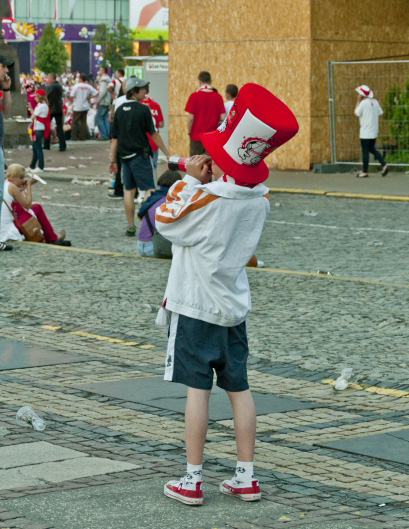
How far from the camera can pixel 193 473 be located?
182 inches

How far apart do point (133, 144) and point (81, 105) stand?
65.1ft

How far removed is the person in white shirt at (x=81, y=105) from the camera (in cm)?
3244

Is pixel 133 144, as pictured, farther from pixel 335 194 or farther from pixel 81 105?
pixel 81 105

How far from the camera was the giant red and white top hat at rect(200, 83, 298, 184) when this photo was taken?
4551 mm

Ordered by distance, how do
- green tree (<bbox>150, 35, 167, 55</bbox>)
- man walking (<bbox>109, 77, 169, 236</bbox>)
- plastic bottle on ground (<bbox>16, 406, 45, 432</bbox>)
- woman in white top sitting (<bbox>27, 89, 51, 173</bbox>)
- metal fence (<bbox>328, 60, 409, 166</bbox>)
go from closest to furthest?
plastic bottle on ground (<bbox>16, 406, 45, 432</bbox>) → man walking (<bbox>109, 77, 169, 236</bbox>) → metal fence (<bbox>328, 60, 409, 166</bbox>) → woman in white top sitting (<bbox>27, 89, 51, 173</bbox>) → green tree (<bbox>150, 35, 167, 55</bbox>)

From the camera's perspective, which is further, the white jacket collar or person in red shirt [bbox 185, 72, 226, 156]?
person in red shirt [bbox 185, 72, 226, 156]

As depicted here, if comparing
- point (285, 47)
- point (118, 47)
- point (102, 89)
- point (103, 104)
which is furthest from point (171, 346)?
point (118, 47)

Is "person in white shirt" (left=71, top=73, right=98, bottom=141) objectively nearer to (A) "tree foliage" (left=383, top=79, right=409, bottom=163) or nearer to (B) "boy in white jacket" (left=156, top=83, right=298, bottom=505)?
(A) "tree foliage" (left=383, top=79, right=409, bottom=163)

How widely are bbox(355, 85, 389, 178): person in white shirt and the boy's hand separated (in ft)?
54.6

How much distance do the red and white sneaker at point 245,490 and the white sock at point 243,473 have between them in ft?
0.06

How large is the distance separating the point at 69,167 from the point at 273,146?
20882 mm

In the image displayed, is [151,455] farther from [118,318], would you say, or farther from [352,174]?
[352,174]

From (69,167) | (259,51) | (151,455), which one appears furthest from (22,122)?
(151,455)

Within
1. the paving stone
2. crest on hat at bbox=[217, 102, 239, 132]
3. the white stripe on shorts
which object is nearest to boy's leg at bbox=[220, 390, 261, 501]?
the white stripe on shorts
